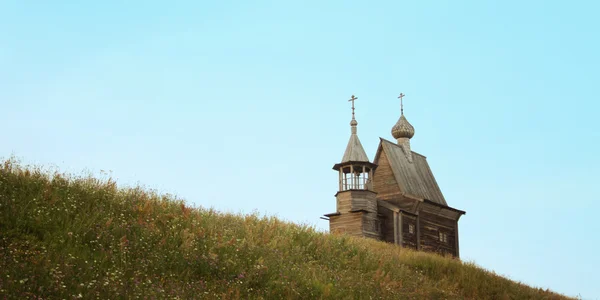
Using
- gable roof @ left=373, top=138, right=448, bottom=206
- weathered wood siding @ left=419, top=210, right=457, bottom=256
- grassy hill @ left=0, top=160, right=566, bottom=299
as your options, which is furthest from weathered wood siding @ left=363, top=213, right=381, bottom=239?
grassy hill @ left=0, top=160, right=566, bottom=299

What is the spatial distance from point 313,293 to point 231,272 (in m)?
1.93

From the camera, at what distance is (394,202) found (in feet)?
120

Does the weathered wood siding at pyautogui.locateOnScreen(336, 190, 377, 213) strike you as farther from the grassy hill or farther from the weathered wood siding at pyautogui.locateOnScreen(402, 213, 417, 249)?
the grassy hill

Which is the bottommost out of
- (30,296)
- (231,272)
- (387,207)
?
(30,296)

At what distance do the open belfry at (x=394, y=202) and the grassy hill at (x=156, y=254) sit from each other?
1415cm

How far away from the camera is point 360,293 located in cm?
1581

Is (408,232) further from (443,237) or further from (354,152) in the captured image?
(354,152)

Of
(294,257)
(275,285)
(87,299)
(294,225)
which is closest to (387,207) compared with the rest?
(294,225)

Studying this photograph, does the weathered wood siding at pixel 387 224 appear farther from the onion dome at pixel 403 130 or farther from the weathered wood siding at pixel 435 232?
the onion dome at pixel 403 130

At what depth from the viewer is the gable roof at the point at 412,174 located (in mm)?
37250

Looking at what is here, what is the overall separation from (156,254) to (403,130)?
95.2ft

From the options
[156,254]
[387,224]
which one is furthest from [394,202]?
[156,254]

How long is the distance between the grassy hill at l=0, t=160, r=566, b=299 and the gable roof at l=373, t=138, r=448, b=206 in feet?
56.1

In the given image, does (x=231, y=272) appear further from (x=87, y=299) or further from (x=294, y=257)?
(x=87, y=299)
